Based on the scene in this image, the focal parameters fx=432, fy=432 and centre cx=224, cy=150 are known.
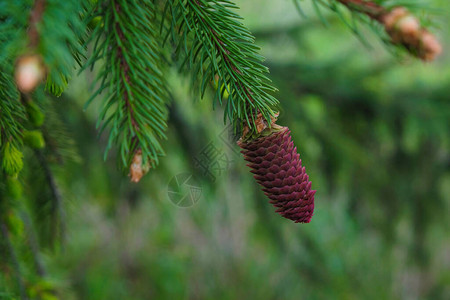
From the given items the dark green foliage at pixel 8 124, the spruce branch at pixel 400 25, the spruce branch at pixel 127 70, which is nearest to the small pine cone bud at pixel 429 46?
the spruce branch at pixel 400 25

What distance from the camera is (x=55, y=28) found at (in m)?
0.27

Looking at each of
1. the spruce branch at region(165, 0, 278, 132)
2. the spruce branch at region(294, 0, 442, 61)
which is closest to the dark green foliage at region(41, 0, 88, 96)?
the spruce branch at region(165, 0, 278, 132)

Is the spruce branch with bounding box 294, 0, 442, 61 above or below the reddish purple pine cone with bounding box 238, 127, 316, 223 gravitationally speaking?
above

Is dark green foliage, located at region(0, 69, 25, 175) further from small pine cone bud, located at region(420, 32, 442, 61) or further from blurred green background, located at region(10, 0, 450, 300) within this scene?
small pine cone bud, located at region(420, 32, 442, 61)

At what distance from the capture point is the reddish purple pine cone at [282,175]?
0.41 m

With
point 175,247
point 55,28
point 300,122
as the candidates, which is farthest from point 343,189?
point 175,247

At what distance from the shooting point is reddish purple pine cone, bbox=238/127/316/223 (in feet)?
1.35

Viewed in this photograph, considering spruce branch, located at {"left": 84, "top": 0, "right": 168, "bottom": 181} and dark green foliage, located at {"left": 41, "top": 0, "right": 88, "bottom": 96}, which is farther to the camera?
spruce branch, located at {"left": 84, "top": 0, "right": 168, "bottom": 181}

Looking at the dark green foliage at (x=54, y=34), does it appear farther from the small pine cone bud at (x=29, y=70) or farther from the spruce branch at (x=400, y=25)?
the spruce branch at (x=400, y=25)

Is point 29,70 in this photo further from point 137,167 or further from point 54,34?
point 137,167

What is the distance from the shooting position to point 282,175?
1.35 ft

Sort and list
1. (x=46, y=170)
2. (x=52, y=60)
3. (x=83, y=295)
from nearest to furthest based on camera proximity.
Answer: (x=52, y=60) < (x=46, y=170) < (x=83, y=295)

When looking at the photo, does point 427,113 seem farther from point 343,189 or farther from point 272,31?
point 272,31

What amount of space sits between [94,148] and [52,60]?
122 centimetres
